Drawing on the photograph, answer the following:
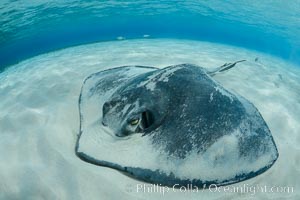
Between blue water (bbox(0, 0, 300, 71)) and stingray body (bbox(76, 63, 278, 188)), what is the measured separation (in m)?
19.4

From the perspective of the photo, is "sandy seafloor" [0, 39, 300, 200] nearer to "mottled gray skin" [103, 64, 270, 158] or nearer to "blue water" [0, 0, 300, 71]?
"mottled gray skin" [103, 64, 270, 158]

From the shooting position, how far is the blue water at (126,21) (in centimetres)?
2241

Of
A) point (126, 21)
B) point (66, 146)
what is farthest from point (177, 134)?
point (126, 21)

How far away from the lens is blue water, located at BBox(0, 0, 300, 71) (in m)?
22.4

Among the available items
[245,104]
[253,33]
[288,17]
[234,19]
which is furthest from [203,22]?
[245,104]

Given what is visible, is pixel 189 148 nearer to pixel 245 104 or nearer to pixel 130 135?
pixel 130 135

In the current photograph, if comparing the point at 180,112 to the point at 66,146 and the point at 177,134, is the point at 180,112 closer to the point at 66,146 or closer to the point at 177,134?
the point at 177,134

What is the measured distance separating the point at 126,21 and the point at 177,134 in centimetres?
3069

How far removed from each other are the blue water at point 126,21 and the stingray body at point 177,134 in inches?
763

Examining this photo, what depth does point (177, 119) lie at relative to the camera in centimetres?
261

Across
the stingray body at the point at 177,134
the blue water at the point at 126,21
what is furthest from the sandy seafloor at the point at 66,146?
the blue water at the point at 126,21

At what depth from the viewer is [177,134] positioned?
97.4 inches

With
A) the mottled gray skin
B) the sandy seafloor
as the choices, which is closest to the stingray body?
the mottled gray skin

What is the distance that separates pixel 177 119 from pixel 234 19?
3086cm
